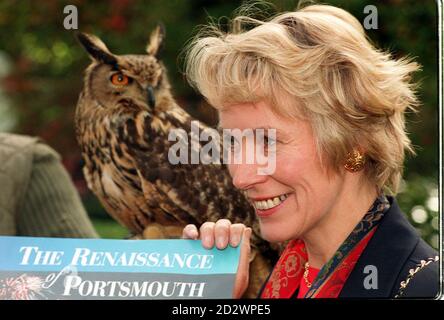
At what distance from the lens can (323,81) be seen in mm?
1779

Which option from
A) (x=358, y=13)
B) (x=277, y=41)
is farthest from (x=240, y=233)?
(x=358, y=13)

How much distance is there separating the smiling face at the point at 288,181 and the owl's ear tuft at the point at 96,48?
36 centimetres

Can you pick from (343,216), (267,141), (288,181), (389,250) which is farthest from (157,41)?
(389,250)

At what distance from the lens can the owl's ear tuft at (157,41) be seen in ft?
6.65

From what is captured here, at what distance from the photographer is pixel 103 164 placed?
206 cm

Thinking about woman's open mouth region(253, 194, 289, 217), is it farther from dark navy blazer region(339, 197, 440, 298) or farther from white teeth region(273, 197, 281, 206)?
dark navy blazer region(339, 197, 440, 298)

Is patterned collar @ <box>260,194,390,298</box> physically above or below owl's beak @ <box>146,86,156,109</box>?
below

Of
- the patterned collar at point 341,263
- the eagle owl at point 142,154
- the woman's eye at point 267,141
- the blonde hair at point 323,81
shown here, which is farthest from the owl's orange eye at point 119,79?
the patterned collar at point 341,263

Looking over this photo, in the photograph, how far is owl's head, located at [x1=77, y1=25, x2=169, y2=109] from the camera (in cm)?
203

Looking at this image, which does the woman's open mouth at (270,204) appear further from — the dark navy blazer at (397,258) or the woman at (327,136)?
the dark navy blazer at (397,258)

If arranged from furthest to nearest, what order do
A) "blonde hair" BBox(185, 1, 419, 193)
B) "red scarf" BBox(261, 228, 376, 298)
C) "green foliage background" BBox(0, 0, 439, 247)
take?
"green foliage background" BBox(0, 0, 439, 247), "red scarf" BBox(261, 228, 376, 298), "blonde hair" BBox(185, 1, 419, 193)

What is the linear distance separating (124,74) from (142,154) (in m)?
0.22

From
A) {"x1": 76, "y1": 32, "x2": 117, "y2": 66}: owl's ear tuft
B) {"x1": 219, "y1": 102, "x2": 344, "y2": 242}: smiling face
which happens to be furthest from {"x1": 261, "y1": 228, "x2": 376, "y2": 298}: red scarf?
{"x1": 76, "y1": 32, "x2": 117, "y2": 66}: owl's ear tuft

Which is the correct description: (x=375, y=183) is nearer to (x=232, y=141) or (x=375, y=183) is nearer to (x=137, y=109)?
(x=232, y=141)
